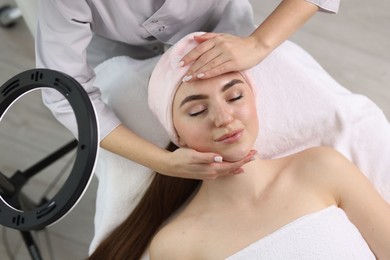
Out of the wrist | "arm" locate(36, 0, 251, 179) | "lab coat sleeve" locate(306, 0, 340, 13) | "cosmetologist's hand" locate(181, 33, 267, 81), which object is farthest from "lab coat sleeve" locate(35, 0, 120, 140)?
"lab coat sleeve" locate(306, 0, 340, 13)

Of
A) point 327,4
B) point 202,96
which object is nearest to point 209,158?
point 202,96

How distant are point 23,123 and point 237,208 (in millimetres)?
1158

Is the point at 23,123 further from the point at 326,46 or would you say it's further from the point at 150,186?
the point at 326,46

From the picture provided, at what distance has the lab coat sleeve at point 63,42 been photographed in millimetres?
1004

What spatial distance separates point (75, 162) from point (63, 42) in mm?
411

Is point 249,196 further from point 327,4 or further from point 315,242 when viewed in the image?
point 327,4

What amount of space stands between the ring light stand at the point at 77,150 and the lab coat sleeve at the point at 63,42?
199 millimetres

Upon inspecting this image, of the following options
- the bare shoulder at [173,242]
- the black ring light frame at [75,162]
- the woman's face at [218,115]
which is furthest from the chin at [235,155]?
the black ring light frame at [75,162]

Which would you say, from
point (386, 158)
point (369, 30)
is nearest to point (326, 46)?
point (369, 30)

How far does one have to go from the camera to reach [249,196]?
1.07 meters

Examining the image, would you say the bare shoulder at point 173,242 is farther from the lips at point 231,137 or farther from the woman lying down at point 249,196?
the lips at point 231,137

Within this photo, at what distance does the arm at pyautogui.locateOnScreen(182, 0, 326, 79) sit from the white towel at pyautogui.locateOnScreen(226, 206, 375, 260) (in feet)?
1.16

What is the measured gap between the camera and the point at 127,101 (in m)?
1.27

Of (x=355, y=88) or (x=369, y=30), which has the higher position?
(x=369, y=30)
